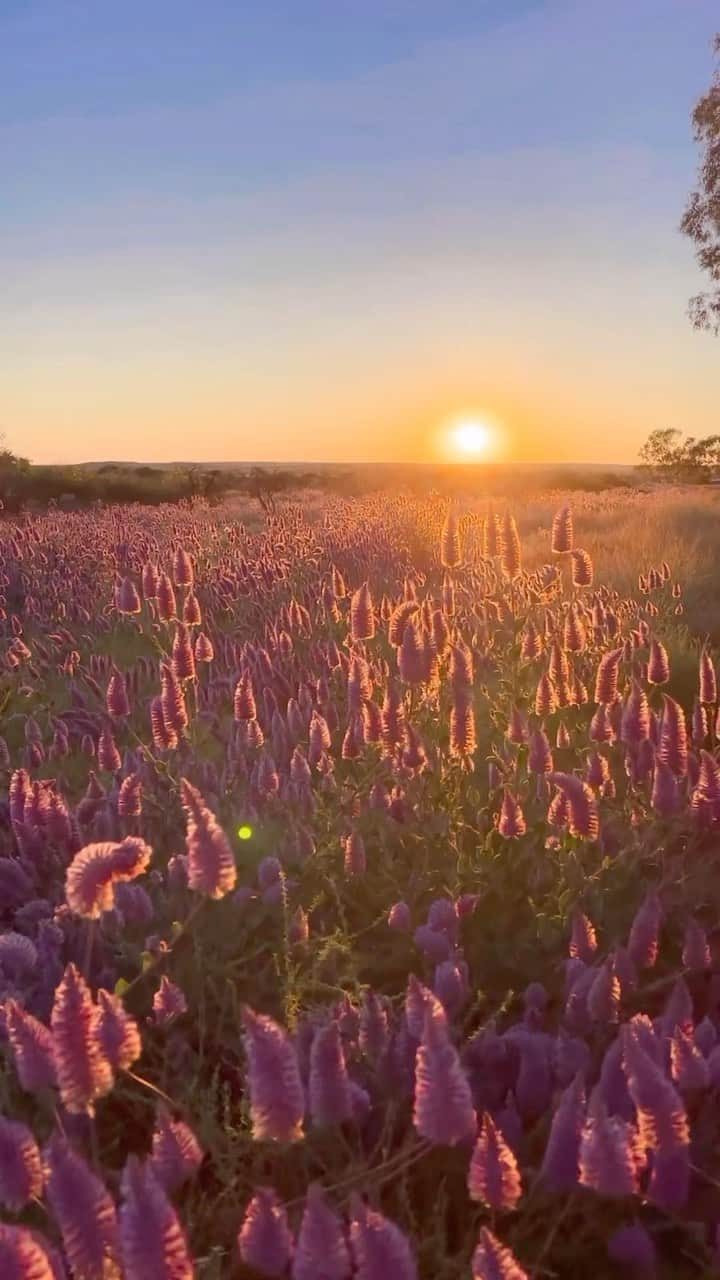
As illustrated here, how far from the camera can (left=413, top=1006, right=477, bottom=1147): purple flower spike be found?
4.32ft

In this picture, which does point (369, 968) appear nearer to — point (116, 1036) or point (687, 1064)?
point (687, 1064)

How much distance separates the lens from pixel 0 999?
2.29 m

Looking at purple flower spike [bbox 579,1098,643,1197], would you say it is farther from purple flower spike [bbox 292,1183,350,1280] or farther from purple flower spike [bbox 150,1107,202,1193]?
purple flower spike [bbox 150,1107,202,1193]

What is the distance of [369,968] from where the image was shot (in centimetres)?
270

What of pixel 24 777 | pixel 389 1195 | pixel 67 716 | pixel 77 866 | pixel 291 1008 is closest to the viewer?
pixel 77 866

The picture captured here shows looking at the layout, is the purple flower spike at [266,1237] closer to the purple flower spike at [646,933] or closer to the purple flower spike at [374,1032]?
the purple flower spike at [374,1032]

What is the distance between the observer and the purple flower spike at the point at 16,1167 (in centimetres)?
135

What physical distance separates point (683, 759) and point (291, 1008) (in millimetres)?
1196

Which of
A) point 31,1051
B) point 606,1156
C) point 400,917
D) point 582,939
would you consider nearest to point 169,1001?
point 31,1051

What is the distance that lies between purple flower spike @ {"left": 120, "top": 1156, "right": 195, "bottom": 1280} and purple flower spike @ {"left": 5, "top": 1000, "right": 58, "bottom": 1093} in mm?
452

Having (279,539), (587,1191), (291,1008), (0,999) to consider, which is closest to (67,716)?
(0,999)

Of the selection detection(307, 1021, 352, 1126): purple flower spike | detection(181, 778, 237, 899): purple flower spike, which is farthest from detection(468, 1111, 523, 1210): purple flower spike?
detection(181, 778, 237, 899): purple flower spike

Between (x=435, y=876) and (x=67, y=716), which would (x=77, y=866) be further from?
(x=67, y=716)

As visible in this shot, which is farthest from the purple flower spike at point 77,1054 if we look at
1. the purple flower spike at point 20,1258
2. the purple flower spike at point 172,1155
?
the purple flower spike at point 20,1258
